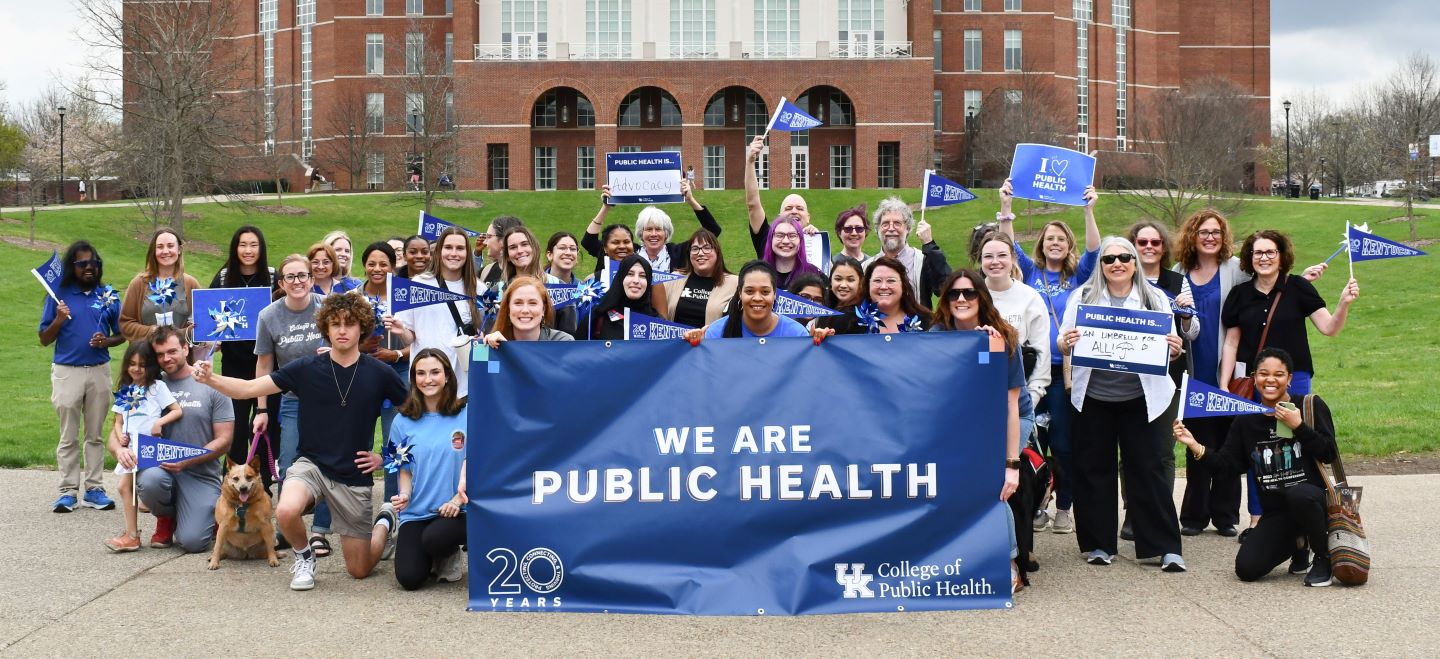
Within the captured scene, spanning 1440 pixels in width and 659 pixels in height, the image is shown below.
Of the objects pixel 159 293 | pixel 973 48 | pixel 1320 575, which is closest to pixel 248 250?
pixel 159 293

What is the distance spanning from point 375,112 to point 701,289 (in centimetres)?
6768

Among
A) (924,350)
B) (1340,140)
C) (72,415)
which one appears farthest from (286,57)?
(924,350)

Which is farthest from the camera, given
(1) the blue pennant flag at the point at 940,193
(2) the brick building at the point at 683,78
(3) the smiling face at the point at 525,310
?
(2) the brick building at the point at 683,78

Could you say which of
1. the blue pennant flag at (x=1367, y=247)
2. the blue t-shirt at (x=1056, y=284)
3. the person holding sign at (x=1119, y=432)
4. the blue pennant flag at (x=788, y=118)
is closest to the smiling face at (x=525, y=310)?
the person holding sign at (x=1119, y=432)

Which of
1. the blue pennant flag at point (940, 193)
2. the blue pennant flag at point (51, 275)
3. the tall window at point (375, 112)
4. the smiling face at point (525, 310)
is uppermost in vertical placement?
the tall window at point (375, 112)

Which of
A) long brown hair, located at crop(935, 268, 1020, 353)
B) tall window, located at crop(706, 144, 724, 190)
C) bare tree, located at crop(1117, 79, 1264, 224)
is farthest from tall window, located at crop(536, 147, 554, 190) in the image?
long brown hair, located at crop(935, 268, 1020, 353)

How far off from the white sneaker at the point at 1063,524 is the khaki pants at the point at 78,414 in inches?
293

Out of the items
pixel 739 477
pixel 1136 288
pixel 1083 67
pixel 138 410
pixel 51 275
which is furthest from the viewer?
pixel 1083 67

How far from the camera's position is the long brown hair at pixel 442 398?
26.2ft

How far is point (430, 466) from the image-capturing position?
7871 millimetres

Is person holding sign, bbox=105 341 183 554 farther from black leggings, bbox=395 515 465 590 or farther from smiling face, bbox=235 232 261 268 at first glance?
black leggings, bbox=395 515 465 590

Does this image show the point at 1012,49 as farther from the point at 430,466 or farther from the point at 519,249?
the point at 430,466

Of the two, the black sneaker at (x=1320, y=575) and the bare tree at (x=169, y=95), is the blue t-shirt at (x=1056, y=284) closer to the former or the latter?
the black sneaker at (x=1320, y=575)

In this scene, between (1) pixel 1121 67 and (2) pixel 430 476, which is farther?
(1) pixel 1121 67
